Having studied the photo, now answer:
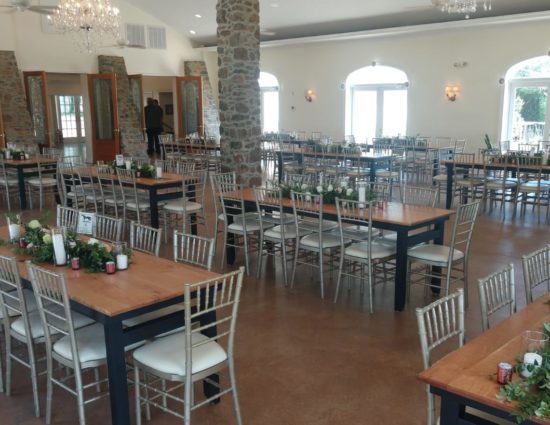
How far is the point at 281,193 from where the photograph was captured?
5539 millimetres

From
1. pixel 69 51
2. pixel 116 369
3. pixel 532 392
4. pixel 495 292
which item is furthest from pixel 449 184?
pixel 69 51

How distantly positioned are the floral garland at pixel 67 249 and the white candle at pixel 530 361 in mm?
2364

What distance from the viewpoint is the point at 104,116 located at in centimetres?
1478

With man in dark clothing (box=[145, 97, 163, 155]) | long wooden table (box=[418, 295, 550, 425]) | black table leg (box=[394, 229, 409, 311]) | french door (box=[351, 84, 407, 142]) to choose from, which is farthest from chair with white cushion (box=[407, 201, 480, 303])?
man in dark clothing (box=[145, 97, 163, 155])

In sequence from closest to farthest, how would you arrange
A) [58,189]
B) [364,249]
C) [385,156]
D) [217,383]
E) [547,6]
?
[217,383] < [364,249] < [58,189] < [385,156] < [547,6]

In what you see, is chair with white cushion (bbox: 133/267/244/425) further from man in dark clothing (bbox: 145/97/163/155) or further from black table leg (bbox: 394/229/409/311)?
man in dark clothing (bbox: 145/97/163/155)

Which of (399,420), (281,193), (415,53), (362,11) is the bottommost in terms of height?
(399,420)

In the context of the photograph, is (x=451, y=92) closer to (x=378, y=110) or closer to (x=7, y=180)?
(x=378, y=110)

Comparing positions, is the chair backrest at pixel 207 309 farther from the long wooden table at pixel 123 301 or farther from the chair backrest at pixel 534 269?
the chair backrest at pixel 534 269

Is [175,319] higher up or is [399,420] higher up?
[175,319]

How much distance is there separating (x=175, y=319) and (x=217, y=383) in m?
0.52

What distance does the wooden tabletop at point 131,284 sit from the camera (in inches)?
113

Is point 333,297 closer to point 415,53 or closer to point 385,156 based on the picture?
point 385,156

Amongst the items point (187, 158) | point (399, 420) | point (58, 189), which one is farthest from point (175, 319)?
point (187, 158)
